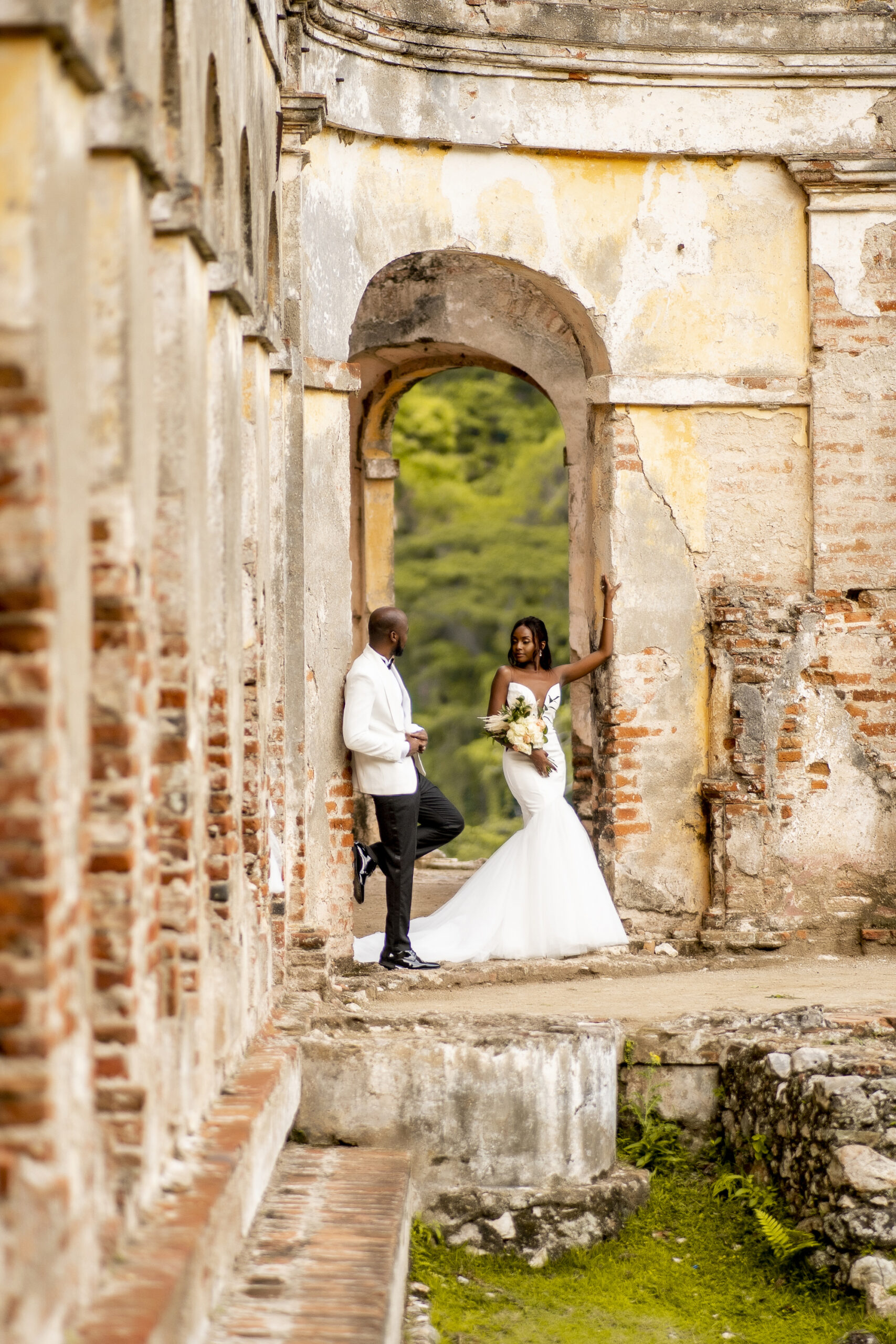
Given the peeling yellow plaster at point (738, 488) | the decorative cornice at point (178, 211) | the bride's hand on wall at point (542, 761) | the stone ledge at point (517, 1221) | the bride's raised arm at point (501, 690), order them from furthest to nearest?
the peeling yellow plaster at point (738, 488) → the bride's raised arm at point (501, 690) → the bride's hand on wall at point (542, 761) → the stone ledge at point (517, 1221) → the decorative cornice at point (178, 211)

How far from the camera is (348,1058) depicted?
5973 millimetres

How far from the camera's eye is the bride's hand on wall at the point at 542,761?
29.0ft

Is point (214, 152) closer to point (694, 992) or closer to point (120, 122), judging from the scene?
point (120, 122)

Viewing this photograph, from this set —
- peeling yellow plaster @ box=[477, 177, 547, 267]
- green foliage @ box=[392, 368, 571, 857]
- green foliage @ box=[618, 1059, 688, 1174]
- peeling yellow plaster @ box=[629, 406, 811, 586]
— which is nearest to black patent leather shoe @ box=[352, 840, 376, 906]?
green foliage @ box=[618, 1059, 688, 1174]

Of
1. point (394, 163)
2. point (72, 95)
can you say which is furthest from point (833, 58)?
point (72, 95)

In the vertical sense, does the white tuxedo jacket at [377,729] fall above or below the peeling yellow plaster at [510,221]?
below

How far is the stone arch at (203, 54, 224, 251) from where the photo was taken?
4734 millimetres

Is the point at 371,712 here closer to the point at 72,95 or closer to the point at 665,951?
the point at 665,951

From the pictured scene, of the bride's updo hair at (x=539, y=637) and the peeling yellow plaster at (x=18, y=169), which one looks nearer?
the peeling yellow plaster at (x=18, y=169)

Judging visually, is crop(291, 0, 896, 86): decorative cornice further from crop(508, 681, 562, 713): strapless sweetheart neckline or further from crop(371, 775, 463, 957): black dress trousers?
crop(371, 775, 463, 957): black dress trousers

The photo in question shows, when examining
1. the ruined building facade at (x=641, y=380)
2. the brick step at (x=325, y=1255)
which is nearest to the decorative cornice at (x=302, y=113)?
the ruined building facade at (x=641, y=380)

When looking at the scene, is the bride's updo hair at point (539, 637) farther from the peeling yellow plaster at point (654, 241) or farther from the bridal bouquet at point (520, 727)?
the peeling yellow plaster at point (654, 241)

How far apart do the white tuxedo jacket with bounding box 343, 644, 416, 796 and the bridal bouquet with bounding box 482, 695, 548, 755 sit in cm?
78

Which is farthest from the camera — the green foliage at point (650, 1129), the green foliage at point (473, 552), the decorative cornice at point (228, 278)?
the green foliage at point (473, 552)
